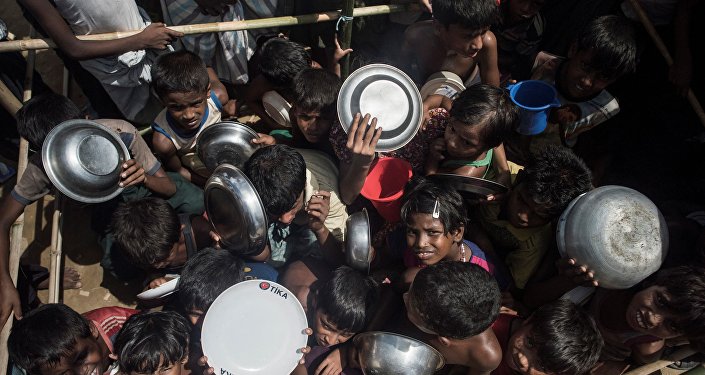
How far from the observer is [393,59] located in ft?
13.3

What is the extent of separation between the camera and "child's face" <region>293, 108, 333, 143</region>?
10.6 feet

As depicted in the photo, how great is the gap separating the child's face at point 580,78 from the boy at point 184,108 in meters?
2.61

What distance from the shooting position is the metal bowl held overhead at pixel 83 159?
113 inches

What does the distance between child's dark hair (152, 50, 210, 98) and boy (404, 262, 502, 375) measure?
202 centimetres

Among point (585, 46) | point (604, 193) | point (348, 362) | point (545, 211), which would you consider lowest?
point (348, 362)

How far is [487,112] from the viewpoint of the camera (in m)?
2.90

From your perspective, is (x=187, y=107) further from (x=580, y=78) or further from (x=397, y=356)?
(x=580, y=78)

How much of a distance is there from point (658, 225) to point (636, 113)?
74.7 inches

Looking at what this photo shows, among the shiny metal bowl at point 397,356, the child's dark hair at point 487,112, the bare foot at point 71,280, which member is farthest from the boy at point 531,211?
the bare foot at point 71,280

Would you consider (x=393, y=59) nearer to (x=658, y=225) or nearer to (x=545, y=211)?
(x=545, y=211)

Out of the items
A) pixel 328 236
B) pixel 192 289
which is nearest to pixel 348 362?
pixel 328 236

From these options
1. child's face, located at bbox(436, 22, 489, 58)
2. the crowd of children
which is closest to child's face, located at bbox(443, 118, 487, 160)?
the crowd of children

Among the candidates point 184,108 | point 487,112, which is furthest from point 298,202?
point 487,112

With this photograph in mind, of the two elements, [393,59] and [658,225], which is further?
[393,59]
